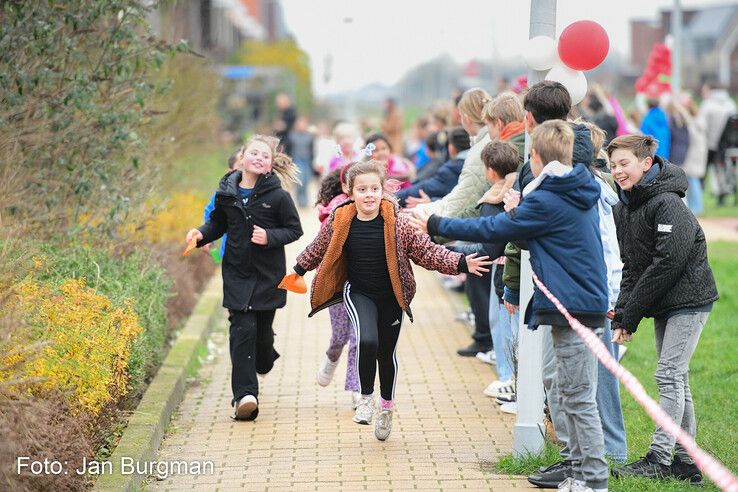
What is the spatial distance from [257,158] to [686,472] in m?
3.46

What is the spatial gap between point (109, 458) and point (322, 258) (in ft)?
5.96

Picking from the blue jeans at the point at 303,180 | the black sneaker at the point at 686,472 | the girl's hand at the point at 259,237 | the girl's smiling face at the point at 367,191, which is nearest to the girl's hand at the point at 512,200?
the girl's smiling face at the point at 367,191

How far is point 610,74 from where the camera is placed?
6556 cm

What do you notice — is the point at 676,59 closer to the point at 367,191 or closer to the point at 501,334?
the point at 501,334

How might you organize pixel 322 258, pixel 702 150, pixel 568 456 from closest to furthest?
pixel 568 456
pixel 322 258
pixel 702 150

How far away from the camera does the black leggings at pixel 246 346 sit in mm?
8102

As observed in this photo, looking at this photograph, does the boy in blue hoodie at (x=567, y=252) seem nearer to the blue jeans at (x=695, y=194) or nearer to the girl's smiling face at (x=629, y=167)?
the girl's smiling face at (x=629, y=167)

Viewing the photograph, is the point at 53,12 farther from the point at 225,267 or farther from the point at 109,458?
the point at 109,458

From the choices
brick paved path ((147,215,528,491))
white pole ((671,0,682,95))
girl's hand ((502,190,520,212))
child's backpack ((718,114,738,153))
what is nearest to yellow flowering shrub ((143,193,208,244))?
brick paved path ((147,215,528,491))

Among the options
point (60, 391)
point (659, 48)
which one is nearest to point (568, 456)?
point (60, 391)

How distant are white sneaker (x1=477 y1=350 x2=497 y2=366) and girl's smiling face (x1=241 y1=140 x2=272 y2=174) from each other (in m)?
2.83

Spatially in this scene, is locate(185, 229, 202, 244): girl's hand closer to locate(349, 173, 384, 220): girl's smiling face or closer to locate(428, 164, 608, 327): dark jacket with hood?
locate(349, 173, 384, 220): girl's smiling face

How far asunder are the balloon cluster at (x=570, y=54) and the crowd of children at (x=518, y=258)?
30 cm

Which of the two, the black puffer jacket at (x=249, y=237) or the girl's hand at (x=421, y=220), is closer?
the girl's hand at (x=421, y=220)
